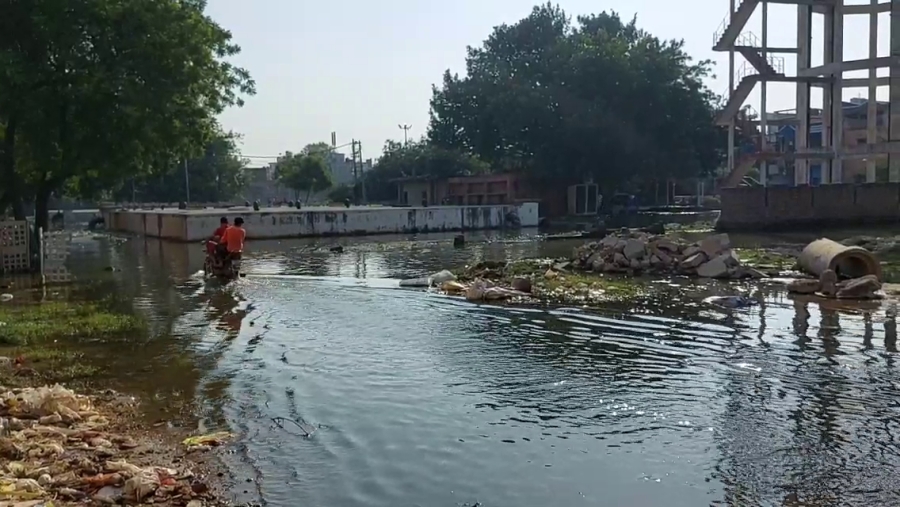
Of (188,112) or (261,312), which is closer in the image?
(261,312)

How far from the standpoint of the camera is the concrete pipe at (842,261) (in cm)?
2061

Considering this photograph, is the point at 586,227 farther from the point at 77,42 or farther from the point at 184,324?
the point at 184,324

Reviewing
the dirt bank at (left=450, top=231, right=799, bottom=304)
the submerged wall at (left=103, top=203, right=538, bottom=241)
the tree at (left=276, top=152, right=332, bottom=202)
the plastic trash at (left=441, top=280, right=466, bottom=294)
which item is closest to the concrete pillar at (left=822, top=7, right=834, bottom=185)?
the submerged wall at (left=103, top=203, right=538, bottom=241)

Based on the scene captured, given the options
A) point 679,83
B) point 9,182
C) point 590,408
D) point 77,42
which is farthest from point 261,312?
point 679,83

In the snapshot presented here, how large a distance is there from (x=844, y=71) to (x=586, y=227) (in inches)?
622

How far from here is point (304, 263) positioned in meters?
30.1

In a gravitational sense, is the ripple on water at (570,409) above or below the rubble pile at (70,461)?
below

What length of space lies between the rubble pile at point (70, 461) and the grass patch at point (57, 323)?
508 cm

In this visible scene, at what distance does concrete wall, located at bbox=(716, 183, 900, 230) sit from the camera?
145 ft

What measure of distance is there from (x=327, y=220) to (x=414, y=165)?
90.7 ft

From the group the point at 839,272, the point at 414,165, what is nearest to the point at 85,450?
the point at 839,272

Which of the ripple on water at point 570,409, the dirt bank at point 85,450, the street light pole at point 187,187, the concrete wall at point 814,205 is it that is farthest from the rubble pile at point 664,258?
the street light pole at point 187,187

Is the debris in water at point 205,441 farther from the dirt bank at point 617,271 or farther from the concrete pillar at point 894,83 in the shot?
the concrete pillar at point 894,83

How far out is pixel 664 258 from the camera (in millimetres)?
24062
